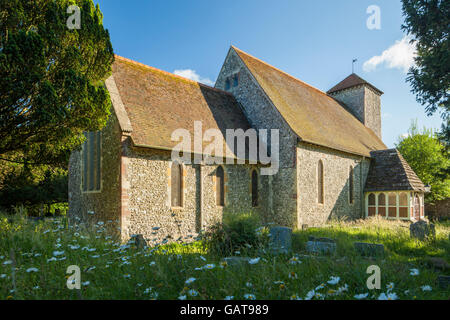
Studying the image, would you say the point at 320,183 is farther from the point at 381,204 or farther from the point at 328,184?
the point at 381,204

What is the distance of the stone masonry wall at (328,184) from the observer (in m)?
15.2

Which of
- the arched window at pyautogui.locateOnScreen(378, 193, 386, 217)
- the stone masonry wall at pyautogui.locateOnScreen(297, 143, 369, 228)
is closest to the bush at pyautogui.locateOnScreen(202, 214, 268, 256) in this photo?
the stone masonry wall at pyautogui.locateOnScreen(297, 143, 369, 228)

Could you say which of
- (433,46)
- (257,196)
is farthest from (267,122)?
(433,46)

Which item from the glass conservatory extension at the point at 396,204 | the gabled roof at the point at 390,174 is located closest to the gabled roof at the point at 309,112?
the gabled roof at the point at 390,174

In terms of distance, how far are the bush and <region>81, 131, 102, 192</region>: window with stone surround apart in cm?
681

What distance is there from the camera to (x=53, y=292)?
3814 millimetres

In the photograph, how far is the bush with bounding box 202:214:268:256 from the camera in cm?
714

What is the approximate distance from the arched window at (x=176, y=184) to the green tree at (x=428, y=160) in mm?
22530

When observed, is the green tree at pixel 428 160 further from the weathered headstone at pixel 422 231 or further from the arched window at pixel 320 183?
the weathered headstone at pixel 422 231

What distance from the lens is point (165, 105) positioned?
544 inches

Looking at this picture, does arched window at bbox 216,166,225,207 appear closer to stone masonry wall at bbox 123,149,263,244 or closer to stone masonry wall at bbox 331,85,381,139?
stone masonry wall at bbox 123,149,263,244
